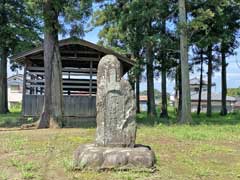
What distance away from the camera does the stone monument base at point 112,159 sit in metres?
6.82

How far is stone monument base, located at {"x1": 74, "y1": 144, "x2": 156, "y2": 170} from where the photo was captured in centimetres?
682

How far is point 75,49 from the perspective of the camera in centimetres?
1944

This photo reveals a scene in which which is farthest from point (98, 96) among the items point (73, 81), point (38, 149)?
point (73, 81)

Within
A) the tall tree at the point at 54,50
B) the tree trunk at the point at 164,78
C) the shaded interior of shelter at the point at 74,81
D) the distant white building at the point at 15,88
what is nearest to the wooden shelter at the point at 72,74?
the shaded interior of shelter at the point at 74,81

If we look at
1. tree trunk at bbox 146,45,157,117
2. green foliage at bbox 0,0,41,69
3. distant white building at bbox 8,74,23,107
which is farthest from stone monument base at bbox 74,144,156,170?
distant white building at bbox 8,74,23,107

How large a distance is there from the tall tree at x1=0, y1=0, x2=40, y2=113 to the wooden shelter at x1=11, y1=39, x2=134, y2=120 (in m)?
6.92

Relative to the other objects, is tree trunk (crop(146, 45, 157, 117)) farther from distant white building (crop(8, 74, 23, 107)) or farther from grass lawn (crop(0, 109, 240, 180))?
distant white building (crop(8, 74, 23, 107))

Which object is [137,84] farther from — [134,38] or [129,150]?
[129,150]

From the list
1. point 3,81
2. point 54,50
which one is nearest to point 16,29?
point 3,81

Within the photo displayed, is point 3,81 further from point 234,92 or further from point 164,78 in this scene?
point 234,92

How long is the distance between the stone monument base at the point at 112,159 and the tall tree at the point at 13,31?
21187 millimetres

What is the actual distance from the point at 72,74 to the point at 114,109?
1405 centimetres

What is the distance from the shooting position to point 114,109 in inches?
294

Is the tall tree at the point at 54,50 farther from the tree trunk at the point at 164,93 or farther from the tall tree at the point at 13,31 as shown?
the tall tree at the point at 13,31
